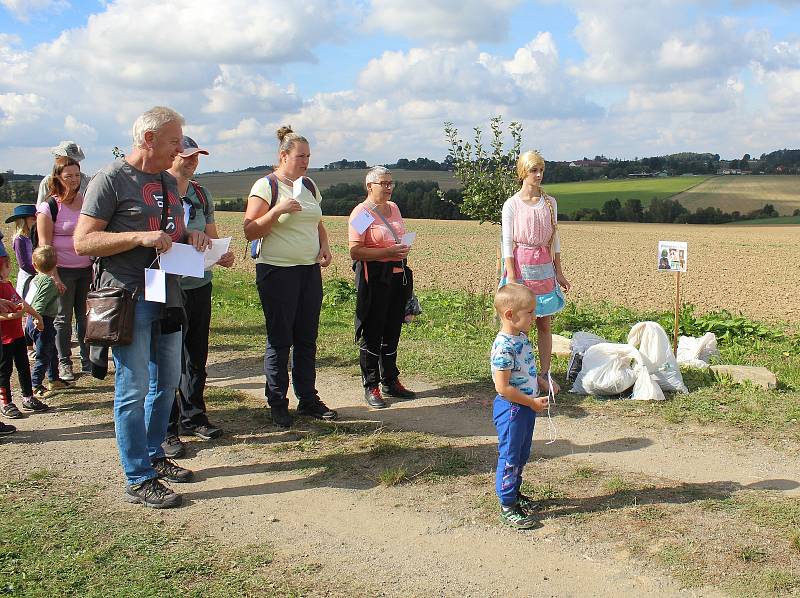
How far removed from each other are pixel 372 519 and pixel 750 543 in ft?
6.11

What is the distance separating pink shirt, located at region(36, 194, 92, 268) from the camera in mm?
6859

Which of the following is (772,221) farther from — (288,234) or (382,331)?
(288,234)

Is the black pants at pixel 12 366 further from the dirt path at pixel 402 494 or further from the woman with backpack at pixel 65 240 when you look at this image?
the woman with backpack at pixel 65 240

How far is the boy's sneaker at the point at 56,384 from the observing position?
22.5 feet

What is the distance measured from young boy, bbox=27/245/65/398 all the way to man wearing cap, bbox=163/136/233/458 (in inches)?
75.3

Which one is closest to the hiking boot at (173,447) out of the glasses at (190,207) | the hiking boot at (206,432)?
the hiking boot at (206,432)

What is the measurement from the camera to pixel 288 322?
559 centimetres

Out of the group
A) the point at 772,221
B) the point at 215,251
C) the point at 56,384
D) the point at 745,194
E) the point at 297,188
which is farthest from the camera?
the point at 745,194

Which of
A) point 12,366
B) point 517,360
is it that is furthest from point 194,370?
point 517,360

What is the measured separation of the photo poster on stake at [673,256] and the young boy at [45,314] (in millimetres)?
5650

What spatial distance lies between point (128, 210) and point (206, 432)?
1963 mm

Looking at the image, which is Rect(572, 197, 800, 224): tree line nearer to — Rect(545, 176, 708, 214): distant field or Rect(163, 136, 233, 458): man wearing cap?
Rect(545, 176, 708, 214): distant field

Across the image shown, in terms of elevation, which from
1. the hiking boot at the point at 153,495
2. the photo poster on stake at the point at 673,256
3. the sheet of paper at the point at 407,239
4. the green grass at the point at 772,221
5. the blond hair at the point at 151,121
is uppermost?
the blond hair at the point at 151,121

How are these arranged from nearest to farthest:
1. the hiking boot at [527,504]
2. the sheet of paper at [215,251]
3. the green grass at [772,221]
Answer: the hiking boot at [527,504], the sheet of paper at [215,251], the green grass at [772,221]
